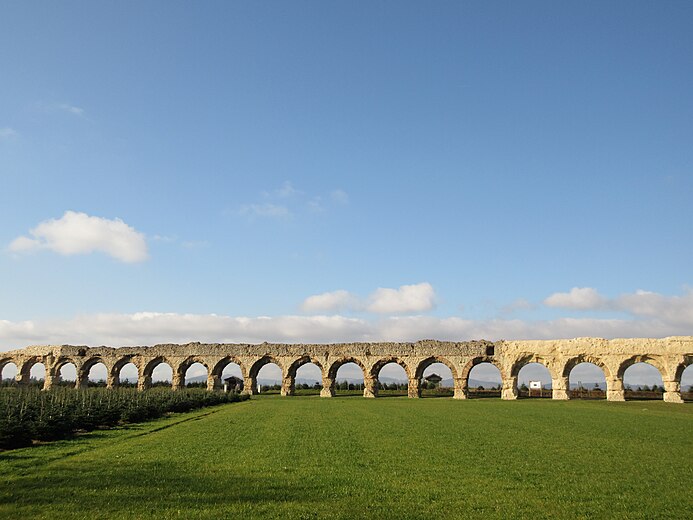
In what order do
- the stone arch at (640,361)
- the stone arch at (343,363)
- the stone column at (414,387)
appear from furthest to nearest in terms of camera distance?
the stone arch at (343,363) → the stone column at (414,387) → the stone arch at (640,361)

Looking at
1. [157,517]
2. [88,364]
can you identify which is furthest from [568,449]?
[88,364]

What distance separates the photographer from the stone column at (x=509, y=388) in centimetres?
4019

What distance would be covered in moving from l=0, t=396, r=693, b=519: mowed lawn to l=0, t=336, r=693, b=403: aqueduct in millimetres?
24184

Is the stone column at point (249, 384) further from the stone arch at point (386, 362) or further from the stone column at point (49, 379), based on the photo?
the stone column at point (49, 379)

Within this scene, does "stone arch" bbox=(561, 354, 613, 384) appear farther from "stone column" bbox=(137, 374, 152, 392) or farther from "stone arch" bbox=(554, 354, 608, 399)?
"stone column" bbox=(137, 374, 152, 392)

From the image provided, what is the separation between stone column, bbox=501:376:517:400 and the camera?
132 ft

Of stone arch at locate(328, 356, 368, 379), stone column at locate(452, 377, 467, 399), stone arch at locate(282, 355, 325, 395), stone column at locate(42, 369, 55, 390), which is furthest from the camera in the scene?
stone column at locate(42, 369, 55, 390)

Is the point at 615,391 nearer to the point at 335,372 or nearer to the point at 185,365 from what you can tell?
the point at 335,372

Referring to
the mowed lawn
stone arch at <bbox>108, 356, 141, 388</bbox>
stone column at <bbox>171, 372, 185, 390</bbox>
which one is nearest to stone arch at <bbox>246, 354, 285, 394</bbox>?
stone column at <bbox>171, 372, 185, 390</bbox>

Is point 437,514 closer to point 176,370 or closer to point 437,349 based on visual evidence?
point 437,349

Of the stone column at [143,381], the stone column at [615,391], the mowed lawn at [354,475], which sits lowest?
the stone column at [615,391]

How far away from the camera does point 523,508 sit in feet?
23.7

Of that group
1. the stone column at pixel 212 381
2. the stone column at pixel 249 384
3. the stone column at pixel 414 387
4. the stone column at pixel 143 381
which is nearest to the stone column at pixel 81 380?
the stone column at pixel 143 381

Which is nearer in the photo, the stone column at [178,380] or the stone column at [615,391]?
the stone column at [615,391]
